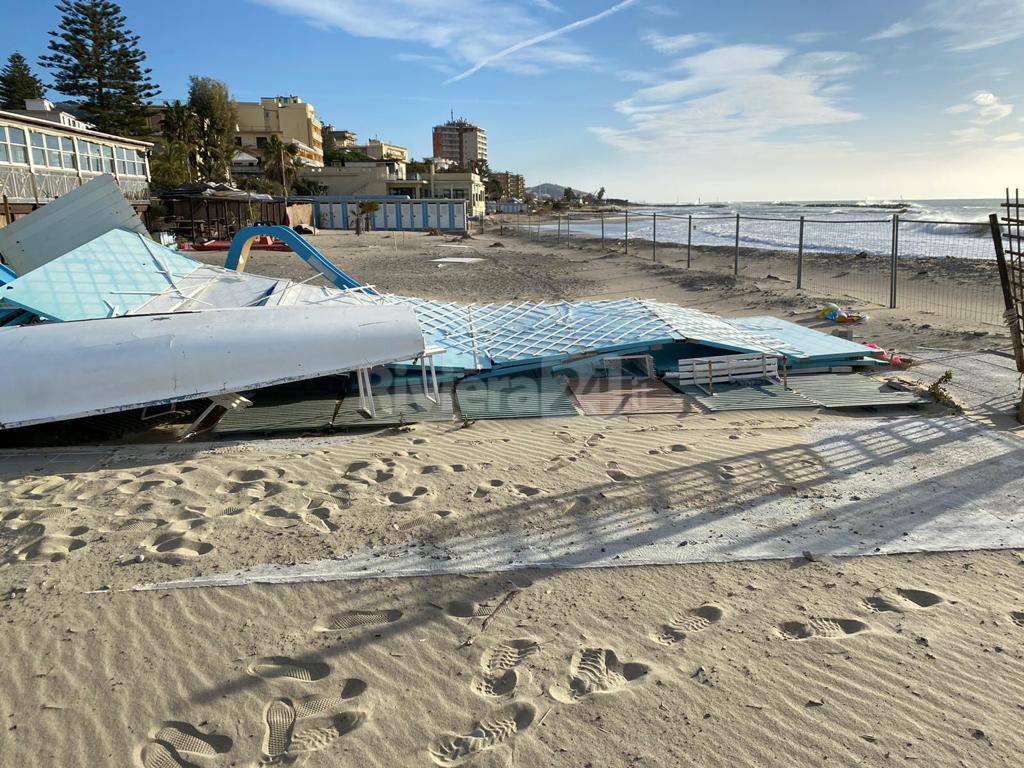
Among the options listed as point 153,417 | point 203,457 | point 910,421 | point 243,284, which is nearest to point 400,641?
point 203,457

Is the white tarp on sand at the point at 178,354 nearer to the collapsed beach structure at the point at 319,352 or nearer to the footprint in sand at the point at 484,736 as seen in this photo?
the collapsed beach structure at the point at 319,352

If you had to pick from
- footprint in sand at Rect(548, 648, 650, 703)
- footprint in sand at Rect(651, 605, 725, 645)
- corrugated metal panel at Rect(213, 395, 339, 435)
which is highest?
corrugated metal panel at Rect(213, 395, 339, 435)

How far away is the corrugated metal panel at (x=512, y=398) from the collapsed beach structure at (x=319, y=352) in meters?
0.03

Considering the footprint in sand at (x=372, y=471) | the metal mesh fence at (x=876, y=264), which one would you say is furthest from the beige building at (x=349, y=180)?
the footprint in sand at (x=372, y=471)

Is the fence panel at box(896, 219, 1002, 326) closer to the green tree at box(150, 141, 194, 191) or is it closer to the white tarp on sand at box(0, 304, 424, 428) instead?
the white tarp on sand at box(0, 304, 424, 428)

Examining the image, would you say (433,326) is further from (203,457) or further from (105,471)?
(105,471)

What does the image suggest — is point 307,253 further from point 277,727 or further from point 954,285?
point 954,285

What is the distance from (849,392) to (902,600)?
4679 millimetres

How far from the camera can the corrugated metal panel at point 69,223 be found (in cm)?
1002

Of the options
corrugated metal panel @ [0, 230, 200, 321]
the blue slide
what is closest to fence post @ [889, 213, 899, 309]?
the blue slide

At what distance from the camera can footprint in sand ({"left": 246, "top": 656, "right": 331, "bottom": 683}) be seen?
3.21 metres

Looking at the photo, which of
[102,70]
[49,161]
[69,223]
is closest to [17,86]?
[102,70]

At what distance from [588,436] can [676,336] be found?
296 centimetres

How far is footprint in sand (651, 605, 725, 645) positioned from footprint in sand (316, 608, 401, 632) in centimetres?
139
